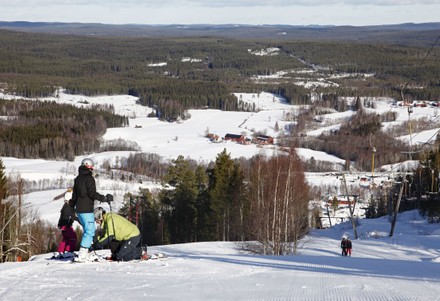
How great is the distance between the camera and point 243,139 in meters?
90.2

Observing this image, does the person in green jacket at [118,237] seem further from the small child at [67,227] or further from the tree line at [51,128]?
the tree line at [51,128]

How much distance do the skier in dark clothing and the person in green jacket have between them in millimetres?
192

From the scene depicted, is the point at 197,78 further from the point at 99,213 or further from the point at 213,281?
the point at 213,281

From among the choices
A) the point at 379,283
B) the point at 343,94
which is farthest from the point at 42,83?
the point at 379,283

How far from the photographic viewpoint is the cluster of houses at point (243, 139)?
85.9m

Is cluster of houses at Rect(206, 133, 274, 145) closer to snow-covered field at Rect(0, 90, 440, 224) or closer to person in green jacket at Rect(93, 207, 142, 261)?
snow-covered field at Rect(0, 90, 440, 224)

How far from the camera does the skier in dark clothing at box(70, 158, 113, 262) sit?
1074cm

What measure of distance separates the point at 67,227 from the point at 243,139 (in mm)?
77450

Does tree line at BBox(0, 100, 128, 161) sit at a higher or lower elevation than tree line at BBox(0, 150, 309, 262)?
lower

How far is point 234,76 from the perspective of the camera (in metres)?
180

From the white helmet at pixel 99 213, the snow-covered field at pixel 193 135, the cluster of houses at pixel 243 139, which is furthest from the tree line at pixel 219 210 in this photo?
the cluster of houses at pixel 243 139

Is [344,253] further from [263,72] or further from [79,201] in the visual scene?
[263,72]

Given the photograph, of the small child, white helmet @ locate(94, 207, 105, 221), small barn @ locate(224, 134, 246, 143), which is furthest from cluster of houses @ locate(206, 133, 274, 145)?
white helmet @ locate(94, 207, 105, 221)

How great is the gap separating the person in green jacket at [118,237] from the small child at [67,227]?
127 cm
